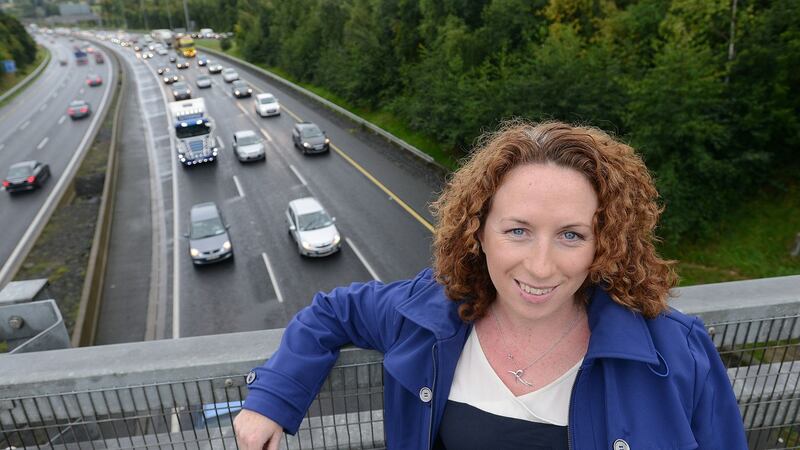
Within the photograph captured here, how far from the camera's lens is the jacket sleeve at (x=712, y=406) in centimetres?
190

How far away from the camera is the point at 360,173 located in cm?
2433

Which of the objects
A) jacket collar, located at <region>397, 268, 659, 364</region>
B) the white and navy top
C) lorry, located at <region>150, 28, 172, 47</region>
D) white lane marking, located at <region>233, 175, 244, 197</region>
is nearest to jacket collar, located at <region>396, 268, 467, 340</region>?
jacket collar, located at <region>397, 268, 659, 364</region>

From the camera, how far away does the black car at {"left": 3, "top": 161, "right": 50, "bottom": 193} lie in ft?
78.4

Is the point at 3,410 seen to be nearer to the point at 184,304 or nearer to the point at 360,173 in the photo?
the point at 184,304

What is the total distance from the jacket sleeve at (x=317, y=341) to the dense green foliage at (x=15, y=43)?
244ft

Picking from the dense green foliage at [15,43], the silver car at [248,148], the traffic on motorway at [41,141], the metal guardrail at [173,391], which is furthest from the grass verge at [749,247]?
the dense green foliage at [15,43]

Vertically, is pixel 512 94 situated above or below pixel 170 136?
above

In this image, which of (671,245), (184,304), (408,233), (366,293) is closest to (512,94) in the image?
(408,233)

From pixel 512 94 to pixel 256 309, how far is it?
1107cm

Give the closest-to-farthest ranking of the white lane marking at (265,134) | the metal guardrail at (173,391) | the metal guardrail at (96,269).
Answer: the metal guardrail at (173,391) → the metal guardrail at (96,269) → the white lane marking at (265,134)

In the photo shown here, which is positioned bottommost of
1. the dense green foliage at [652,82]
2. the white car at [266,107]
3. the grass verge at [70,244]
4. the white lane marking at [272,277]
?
the white lane marking at [272,277]

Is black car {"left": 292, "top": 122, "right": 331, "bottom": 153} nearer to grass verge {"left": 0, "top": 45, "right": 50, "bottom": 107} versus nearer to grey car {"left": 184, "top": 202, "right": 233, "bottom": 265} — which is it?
grey car {"left": 184, "top": 202, "right": 233, "bottom": 265}

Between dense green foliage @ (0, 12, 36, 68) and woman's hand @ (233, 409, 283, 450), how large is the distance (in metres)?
74.6

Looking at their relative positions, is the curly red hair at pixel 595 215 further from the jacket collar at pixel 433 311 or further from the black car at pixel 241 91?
the black car at pixel 241 91
